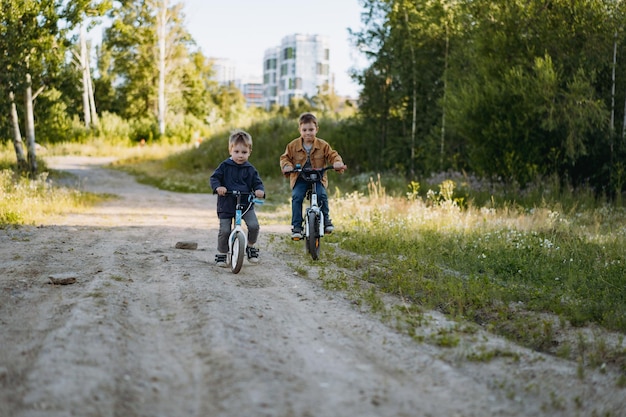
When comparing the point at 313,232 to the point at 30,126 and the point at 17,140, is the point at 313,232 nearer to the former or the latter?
the point at 17,140

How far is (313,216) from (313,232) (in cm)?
22

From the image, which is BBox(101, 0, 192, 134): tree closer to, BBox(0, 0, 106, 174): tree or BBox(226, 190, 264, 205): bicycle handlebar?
BBox(0, 0, 106, 174): tree

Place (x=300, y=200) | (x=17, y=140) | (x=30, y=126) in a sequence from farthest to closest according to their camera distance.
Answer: (x=30, y=126)
(x=17, y=140)
(x=300, y=200)

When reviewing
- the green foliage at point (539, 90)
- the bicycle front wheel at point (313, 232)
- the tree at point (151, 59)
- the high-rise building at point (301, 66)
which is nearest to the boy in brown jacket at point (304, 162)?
the bicycle front wheel at point (313, 232)

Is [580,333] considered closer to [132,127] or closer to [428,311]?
[428,311]

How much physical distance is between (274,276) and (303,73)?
133 metres

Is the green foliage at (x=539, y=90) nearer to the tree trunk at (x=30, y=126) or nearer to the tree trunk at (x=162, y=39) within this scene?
the tree trunk at (x=30, y=126)

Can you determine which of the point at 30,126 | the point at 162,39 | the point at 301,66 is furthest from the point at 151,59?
the point at 301,66

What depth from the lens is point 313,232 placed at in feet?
27.7

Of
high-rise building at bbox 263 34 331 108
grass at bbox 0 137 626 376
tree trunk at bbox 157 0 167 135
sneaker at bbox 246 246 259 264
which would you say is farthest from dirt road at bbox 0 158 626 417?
high-rise building at bbox 263 34 331 108

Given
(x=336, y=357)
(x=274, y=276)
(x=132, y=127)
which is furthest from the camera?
(x=132, y=127)

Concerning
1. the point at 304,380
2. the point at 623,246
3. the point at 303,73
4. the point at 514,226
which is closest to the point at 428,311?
the point at 304,380

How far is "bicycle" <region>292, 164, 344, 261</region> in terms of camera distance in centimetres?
843

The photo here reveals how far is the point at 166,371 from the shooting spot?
399 centimetres
